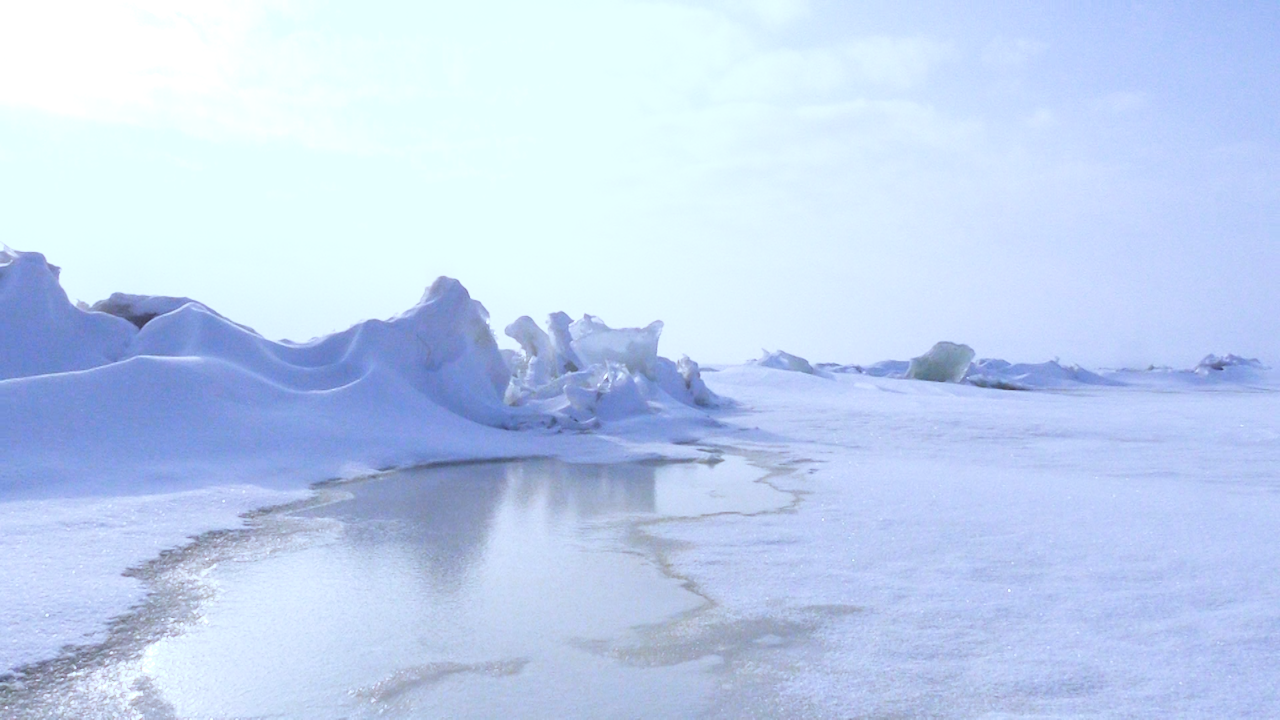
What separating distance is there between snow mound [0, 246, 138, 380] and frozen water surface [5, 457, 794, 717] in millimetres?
4799

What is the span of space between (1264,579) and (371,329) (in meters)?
8.46

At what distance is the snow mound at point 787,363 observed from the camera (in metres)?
20.3

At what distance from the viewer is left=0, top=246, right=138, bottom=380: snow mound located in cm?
859

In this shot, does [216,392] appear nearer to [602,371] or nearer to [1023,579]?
[602,371]

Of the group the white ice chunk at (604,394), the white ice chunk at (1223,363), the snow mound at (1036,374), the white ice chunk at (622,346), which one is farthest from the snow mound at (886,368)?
the white ice chunk at (604,394)

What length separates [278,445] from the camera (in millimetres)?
7289

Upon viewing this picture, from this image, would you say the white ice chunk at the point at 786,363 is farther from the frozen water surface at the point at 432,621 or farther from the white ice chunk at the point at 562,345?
the frozen water surface at the point at 432,621

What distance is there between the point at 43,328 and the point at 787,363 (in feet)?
49.0

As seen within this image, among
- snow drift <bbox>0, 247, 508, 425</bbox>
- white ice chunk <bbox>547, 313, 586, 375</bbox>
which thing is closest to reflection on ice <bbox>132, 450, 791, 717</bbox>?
snow drift <bbox>0, 247, 508, 425</bbox>

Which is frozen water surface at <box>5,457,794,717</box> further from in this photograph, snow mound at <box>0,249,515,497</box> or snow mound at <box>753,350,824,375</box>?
snow mound at <box>753,350,824,375</box>

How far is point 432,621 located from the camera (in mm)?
3393

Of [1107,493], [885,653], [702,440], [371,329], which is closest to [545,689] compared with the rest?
[885,653]

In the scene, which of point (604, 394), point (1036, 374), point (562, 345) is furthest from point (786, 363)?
point (604, 394)

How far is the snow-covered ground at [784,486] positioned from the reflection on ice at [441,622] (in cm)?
28
